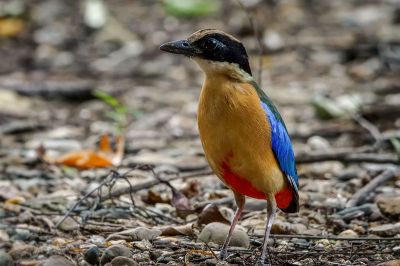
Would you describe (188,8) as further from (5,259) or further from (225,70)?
(5,259)

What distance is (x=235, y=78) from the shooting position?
15.4 feet

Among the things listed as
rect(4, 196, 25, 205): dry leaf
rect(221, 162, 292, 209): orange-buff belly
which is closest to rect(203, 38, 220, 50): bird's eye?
rect(221, 162, 292, 209): orange-buff belly

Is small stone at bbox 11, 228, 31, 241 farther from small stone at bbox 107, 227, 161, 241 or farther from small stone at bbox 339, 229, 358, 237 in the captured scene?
small stone at bbox 339, 229, 358, 237

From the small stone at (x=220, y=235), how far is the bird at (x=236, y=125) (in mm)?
157

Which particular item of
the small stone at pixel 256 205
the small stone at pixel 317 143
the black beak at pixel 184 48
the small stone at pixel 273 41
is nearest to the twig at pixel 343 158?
the small stone at pixel 256 205

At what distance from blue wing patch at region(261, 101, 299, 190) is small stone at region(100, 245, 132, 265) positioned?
962 mm

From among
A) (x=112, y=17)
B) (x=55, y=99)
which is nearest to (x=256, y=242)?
(x=55, y=99)

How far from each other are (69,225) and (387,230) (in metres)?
1.98

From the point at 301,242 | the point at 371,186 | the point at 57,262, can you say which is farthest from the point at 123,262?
the point at 371,186

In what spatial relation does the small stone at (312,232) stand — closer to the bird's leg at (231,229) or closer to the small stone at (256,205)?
the bird's leg at (231,229)

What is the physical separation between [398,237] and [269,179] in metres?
0.99

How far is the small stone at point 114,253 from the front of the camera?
4554mm

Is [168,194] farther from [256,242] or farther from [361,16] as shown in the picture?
[361,16]

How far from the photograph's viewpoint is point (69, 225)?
217 inches
